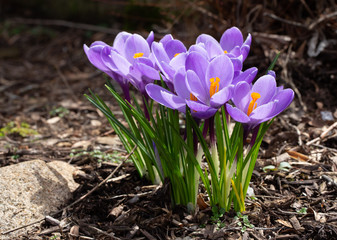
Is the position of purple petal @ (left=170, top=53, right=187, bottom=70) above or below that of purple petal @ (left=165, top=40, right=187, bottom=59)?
below

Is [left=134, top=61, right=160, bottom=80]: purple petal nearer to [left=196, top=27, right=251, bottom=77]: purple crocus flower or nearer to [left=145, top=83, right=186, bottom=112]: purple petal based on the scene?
[left=145, top=83, right=186, bottom=112]: purple petal

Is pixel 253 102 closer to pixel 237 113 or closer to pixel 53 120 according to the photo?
pixel 237 113

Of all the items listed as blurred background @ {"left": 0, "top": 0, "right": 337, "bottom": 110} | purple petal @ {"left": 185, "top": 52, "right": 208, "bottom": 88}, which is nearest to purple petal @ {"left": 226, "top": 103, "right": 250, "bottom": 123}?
purple petal @ {"left": 185, "top": 52, "right": 208, "bottom": 88}

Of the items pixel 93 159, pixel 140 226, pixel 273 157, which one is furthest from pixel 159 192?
pixel 273 157

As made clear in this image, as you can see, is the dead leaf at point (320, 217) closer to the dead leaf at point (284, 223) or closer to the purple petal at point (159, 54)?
the dead leaf at point (284, 223)

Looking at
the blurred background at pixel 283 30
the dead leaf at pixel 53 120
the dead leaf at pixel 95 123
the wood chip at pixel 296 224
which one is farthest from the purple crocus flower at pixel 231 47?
the dead leaf at pixel 53 120
